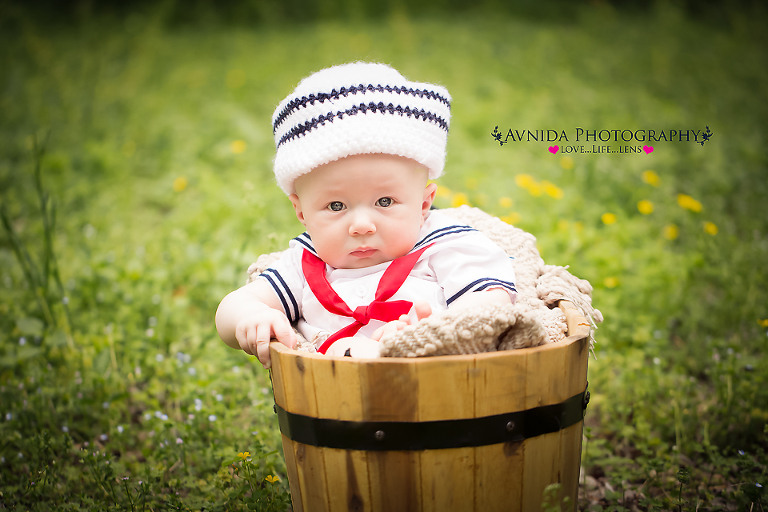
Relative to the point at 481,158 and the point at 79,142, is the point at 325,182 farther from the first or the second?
the point at 79,142

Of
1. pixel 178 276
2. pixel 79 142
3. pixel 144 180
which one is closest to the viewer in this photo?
pixel 178 276

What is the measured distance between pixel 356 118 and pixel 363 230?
0.31 metres

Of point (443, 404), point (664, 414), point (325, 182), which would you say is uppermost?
point (325, 182)

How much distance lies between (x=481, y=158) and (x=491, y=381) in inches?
168

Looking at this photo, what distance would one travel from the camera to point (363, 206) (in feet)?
5.32

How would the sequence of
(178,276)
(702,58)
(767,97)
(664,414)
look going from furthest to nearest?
(702,58), (767,97), (178,276), (664,414)

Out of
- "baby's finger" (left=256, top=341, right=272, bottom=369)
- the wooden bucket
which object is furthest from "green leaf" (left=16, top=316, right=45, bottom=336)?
the wooden bucket

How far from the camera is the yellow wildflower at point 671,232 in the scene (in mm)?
3719

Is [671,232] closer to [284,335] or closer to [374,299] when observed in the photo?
[374,299]

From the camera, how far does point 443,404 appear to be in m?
1.31

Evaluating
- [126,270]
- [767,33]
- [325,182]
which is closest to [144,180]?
[126,270]

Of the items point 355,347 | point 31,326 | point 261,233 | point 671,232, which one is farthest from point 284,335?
point 671,232

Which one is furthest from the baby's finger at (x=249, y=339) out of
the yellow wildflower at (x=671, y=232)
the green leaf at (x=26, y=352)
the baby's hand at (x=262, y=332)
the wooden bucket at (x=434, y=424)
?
the yellow wildflower at (x=671, y=232)

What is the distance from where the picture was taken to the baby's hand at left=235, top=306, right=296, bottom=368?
1.55 metres
